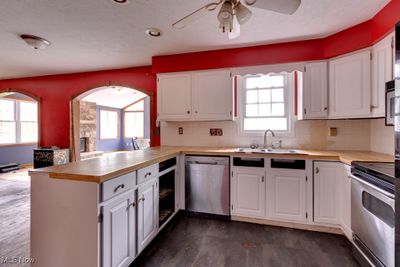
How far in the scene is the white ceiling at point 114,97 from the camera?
310 inches

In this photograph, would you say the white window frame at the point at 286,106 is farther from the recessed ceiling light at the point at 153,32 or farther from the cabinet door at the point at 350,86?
the recessed ceiling light at the point at 153,32

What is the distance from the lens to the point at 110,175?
1.45m

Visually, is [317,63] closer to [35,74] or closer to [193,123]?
[193,123]

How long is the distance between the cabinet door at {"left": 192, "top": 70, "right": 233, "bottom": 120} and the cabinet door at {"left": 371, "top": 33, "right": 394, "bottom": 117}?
1.65m

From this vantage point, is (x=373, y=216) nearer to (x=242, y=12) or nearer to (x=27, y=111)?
(x=242, y=12)

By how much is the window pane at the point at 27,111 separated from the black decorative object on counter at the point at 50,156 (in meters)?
3.29

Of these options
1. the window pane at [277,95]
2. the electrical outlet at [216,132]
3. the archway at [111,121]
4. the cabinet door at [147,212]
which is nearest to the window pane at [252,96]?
the window pane at [277,95]

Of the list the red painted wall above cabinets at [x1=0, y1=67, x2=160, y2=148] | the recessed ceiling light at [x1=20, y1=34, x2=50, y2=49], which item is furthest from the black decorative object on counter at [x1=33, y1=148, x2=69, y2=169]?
the recessed ceiling light at [x1=20, y1=34, x2=50, y2=49]

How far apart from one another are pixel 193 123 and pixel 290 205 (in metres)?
1.87

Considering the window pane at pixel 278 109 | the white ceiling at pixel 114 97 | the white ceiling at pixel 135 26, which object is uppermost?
the white ceiling at pixel 114 97

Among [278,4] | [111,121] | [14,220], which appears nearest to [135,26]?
[278,4]

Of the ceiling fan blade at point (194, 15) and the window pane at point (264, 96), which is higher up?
the ceiling fan blade at point (194, 15)

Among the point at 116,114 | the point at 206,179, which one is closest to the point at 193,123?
the point at 206,179

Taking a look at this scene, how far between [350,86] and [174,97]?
2.35 m
